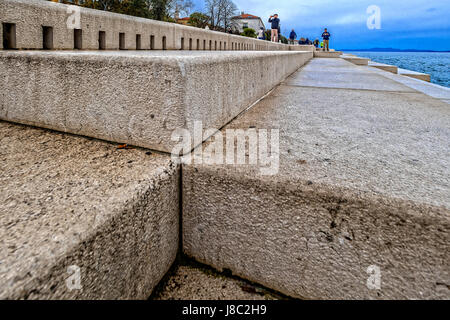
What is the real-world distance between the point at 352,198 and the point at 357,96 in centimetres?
252

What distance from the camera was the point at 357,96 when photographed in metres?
3.13

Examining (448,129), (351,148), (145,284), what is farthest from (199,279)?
(448,129)

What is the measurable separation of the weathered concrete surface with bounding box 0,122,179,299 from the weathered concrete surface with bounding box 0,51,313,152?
0.38ft

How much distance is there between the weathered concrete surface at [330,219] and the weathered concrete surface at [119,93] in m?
0.28

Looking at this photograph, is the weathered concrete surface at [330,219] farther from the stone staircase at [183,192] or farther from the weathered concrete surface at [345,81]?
the weathered concrete surface at [345,81]

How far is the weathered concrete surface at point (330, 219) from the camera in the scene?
0.90 m

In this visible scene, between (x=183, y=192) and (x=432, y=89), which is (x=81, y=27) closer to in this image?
(x=183, y=192)

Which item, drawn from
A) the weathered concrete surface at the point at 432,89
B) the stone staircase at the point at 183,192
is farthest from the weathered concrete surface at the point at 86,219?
the weathered concrete surface at the point at 432,89

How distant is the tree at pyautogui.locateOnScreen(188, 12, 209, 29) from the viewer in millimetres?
42875

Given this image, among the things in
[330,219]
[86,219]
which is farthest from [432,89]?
[86,219]

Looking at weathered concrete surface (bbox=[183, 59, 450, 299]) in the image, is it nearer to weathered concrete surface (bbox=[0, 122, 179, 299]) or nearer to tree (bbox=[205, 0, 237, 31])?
weathered concrete surface (bbox=[0, 122, 179, 299])

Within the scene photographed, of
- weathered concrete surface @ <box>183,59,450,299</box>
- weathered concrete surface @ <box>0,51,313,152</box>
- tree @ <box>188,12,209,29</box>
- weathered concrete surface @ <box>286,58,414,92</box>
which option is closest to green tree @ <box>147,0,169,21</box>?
tree @ <box>188,12,209,29</box>

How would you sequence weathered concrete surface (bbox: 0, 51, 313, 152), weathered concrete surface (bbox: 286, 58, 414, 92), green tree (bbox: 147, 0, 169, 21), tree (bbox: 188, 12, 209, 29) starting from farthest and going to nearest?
tree (bbox: 188, 12, 209, 29) → green tree (bbox: 147, 0, 169, 21) → weathered concrete surface (bbox: 286, 58, 414, 92) → weathered concrete surface (bbox: 0, 51, 313, 152)

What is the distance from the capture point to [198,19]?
1713 inches
